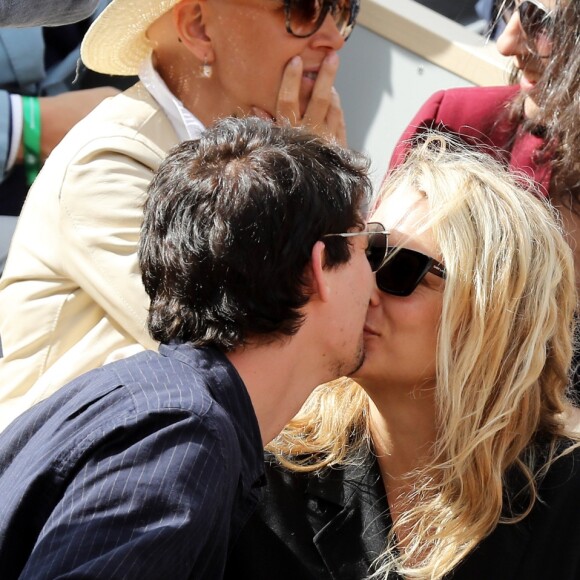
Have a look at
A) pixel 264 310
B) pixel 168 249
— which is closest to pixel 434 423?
pixel 264 310

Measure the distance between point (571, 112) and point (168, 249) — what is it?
1217 millimetres

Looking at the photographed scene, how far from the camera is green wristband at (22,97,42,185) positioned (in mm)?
2926

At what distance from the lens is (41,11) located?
1.42 m

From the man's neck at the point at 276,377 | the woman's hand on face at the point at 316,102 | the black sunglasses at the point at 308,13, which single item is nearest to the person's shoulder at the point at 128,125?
the woman's hand on face at the point at 316,102

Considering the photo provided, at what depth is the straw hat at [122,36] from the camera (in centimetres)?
248

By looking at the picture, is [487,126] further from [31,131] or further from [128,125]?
[31,131]

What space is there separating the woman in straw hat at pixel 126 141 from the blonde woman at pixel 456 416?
1.44 feet

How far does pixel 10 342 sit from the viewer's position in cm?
221

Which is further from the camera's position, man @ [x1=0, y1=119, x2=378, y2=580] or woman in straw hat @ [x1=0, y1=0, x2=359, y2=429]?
woman in straw hat @ [x1=0, y1=0, x2=359, y2=429]

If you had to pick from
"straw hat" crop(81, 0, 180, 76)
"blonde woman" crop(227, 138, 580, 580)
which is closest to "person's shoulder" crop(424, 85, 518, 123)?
"blonde woman" crop(227, 138, 580, 580)

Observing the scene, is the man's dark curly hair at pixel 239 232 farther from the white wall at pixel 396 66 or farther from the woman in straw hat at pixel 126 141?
the white wall at pixel 396 66

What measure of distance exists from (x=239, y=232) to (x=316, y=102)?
44.6 inches

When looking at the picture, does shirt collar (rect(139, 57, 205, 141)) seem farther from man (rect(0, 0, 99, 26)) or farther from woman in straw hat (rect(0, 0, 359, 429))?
man (rect(0, 0, 99, 26))

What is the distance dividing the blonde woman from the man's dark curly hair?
11.8 inches
